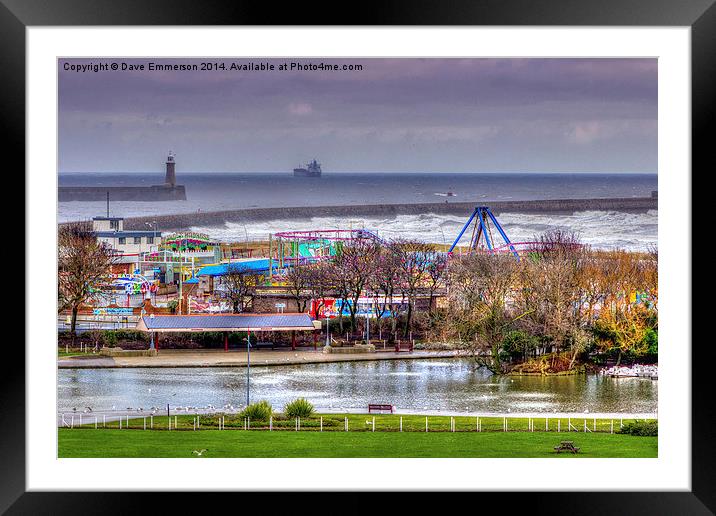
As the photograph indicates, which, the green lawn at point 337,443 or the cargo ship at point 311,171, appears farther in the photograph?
the cargo ship at point 311,171

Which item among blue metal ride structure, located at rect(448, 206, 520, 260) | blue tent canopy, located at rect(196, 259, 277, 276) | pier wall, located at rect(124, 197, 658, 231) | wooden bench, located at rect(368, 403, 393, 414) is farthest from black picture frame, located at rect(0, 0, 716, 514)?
pier wall, located at rect(124, 197, 658, 231)

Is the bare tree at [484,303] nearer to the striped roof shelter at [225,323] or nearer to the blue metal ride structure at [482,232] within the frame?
the blue metal ride structure at [482,232]

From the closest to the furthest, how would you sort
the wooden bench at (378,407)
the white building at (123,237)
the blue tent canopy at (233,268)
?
the wooden bench at (378,407) < the blue tent canopy at (233,268) < the white building at (123,237)

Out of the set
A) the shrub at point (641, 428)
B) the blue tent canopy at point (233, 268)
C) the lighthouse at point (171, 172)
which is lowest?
the shrub at point (641, 428)
